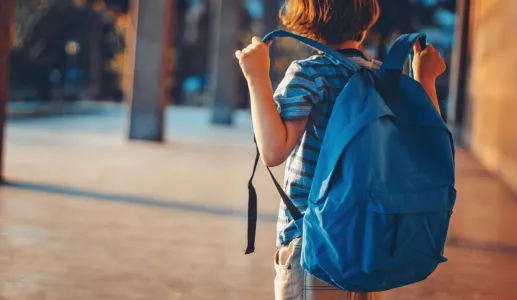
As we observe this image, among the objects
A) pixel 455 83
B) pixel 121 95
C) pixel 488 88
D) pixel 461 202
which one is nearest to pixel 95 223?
pixel 461 202

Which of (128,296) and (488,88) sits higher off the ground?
(488,88)

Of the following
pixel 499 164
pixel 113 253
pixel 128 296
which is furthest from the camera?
pixel 499 164

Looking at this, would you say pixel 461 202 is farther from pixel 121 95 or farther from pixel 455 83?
pixel 121 95

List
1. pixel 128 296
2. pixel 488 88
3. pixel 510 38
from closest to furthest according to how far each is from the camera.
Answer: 1. pixel 128 296
2. pixel 510 38
3. pixel 488 88

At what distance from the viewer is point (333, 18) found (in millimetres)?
2182

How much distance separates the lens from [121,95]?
56656mm

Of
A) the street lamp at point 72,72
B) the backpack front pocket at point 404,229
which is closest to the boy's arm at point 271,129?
the backpack front pocket at point 404,229

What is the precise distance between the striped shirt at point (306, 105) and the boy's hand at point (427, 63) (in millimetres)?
277

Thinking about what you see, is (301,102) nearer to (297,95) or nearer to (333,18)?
(297,95)

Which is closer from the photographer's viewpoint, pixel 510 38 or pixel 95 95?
pixel 510 38

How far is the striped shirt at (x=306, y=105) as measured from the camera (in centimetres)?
208

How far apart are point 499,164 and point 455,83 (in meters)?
11.2

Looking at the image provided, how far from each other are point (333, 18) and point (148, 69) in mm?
14830

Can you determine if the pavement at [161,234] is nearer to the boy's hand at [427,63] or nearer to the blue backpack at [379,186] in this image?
the boy's hand at [427,63]
